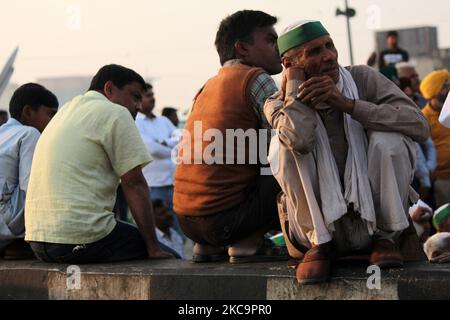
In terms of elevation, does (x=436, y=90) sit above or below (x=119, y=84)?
below

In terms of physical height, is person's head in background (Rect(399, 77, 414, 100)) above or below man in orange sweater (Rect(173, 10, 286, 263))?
below

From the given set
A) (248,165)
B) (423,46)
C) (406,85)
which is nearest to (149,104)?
(406,85)

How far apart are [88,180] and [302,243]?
1634mm

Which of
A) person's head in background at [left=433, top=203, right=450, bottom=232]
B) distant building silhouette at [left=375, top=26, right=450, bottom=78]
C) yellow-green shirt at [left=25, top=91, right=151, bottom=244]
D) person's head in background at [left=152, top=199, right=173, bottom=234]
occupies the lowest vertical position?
distant building silhouette at [left=375, top=26, right=450, bottom=78]

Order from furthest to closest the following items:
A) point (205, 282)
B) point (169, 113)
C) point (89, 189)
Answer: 1. point (169, 113)
2. point (89, 189)
3. point (205, 282)

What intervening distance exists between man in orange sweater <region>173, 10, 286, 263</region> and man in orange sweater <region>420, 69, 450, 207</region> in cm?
463

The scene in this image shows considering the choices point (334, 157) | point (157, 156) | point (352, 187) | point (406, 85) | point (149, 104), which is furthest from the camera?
point (149, 104)

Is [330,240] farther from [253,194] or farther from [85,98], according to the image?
[85,98]

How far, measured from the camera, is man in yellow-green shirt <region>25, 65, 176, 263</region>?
19.0 ft

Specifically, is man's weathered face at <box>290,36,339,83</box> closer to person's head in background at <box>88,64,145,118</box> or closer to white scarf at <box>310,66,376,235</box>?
white scarf at <box>310,66,376,235</box>

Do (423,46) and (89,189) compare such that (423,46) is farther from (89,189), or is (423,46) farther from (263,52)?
(89,189)

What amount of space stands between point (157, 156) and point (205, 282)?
593 centimetres

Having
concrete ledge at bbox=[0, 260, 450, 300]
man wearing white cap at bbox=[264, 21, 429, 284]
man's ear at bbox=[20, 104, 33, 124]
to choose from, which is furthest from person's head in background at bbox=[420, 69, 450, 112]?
man wearing white cap at bbox=[264, 21, 429, 284]

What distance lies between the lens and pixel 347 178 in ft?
15.0
